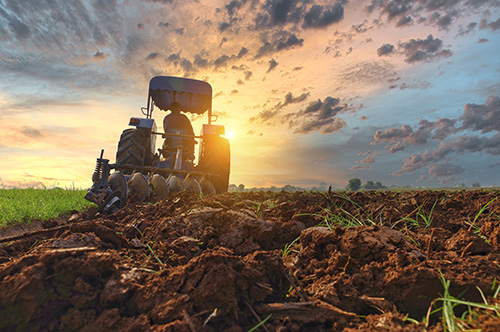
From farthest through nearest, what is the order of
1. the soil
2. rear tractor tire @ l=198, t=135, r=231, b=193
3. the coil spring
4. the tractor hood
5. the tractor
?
the tractor hood, rear tractor tire @ l=198, t=135, r=231, b=193, the coil spring, the tractor, the soil

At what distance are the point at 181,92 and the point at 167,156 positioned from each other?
1973 mm

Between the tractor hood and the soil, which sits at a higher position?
the tractor hood

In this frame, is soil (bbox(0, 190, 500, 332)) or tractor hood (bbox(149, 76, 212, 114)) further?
tractor hood (bbox(149, 76, 212, 114))

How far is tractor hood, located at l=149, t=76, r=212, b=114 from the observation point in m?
9.04

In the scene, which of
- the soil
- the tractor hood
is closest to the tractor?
the tractor hood

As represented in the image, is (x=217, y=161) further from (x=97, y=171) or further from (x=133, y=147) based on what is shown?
(x=97, y=171)

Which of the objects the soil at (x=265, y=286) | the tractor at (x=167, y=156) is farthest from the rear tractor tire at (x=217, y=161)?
the soil at (x=265, y=286)

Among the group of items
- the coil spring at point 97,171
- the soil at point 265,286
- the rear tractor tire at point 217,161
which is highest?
the rear tractor tire at point 217,161

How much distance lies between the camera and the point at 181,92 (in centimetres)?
911

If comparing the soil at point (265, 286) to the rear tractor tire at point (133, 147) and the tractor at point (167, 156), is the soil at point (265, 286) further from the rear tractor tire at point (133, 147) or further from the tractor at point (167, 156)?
the rear tractor tire at point (133, 147)

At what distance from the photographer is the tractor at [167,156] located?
18.2 feet

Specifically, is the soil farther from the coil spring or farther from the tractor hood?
the tractor hood

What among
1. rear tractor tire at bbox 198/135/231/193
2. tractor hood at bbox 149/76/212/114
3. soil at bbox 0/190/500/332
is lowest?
soil at bbox 0/190/500/332

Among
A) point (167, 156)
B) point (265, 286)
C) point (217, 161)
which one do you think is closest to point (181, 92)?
point (167, 156)
